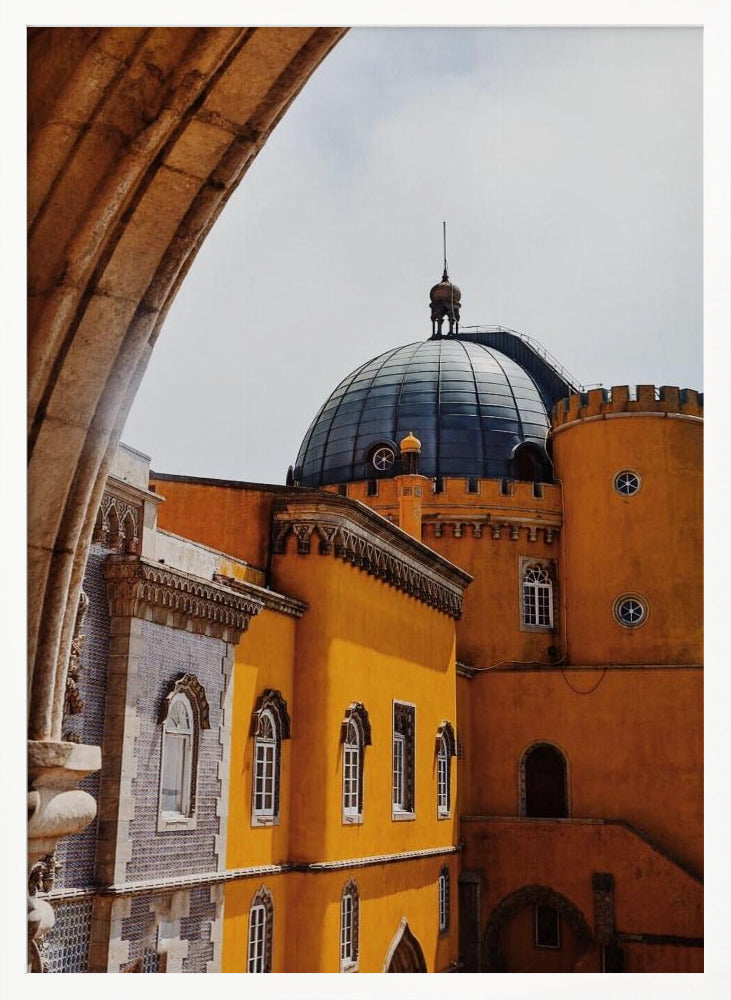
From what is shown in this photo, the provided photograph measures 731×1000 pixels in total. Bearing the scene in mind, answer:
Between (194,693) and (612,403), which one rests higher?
(612,403)

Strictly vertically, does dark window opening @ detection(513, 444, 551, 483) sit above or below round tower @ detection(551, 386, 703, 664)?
above

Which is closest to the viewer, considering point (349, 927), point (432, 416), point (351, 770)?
point (349, 927)

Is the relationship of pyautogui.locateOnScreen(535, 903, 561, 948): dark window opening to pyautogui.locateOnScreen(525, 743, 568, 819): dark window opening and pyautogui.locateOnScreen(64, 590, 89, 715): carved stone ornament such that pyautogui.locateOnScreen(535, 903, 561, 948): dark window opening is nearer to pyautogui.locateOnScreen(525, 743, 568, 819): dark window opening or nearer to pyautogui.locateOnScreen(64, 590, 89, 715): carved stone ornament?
pyautogui.locateOnScreen(525, 743, 568, 819): dark window opening

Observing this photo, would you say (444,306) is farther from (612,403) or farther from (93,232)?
(93,232)

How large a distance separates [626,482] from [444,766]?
634 centimetres

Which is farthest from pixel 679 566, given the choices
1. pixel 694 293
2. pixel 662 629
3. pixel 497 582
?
pixel 694 293

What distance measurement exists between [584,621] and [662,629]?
139 cm

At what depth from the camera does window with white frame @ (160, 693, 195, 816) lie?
9812 millimetres

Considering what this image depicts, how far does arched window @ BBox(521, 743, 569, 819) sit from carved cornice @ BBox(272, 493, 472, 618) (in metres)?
4.62

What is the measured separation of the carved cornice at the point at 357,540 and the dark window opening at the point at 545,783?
464cm

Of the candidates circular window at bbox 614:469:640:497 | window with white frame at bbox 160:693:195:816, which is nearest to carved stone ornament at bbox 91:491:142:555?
window with white frame at bbox 160:693:195:816

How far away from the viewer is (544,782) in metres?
19.5

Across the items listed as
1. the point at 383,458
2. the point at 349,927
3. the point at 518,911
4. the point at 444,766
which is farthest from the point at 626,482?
the point at 349,927

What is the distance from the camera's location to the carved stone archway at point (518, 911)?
17.9 m
